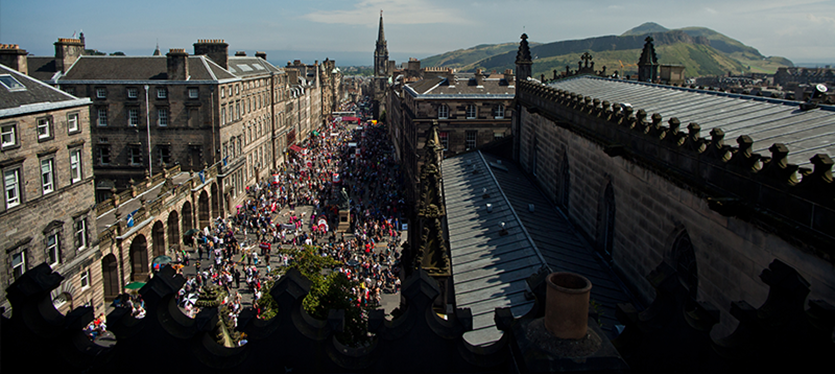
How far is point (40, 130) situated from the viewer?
25953 mm

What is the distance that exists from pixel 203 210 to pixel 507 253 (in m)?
37.1

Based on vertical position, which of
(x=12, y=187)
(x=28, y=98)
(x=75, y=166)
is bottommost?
(x=12, y=187)

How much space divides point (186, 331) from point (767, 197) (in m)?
8.30

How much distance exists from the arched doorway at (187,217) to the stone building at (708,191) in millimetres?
32527

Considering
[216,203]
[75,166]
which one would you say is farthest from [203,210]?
[75,166]

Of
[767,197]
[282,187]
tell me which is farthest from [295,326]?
[282,187]

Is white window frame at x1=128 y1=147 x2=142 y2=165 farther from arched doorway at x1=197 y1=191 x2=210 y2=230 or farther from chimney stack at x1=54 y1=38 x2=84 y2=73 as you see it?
chimney stack at x1=54 y1=38 x2=84 y2=73

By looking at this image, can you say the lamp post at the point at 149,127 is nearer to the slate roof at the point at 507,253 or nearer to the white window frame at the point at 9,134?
the white window frame at the point at 9,134

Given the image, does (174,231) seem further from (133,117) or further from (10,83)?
(10,83)

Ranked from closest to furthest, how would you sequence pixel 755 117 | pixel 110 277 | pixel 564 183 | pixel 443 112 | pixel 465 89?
pixel 755 117 < pixel 564 183 < pixel 110 277 < pixel 443 112 < pixel 465 89

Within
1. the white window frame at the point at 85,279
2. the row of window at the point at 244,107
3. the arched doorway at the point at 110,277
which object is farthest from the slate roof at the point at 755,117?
the row of window at the point at 244,107

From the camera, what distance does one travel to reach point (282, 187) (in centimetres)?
5844

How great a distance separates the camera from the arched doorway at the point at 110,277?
103 ft

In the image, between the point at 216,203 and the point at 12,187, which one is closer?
the point at 12,187
